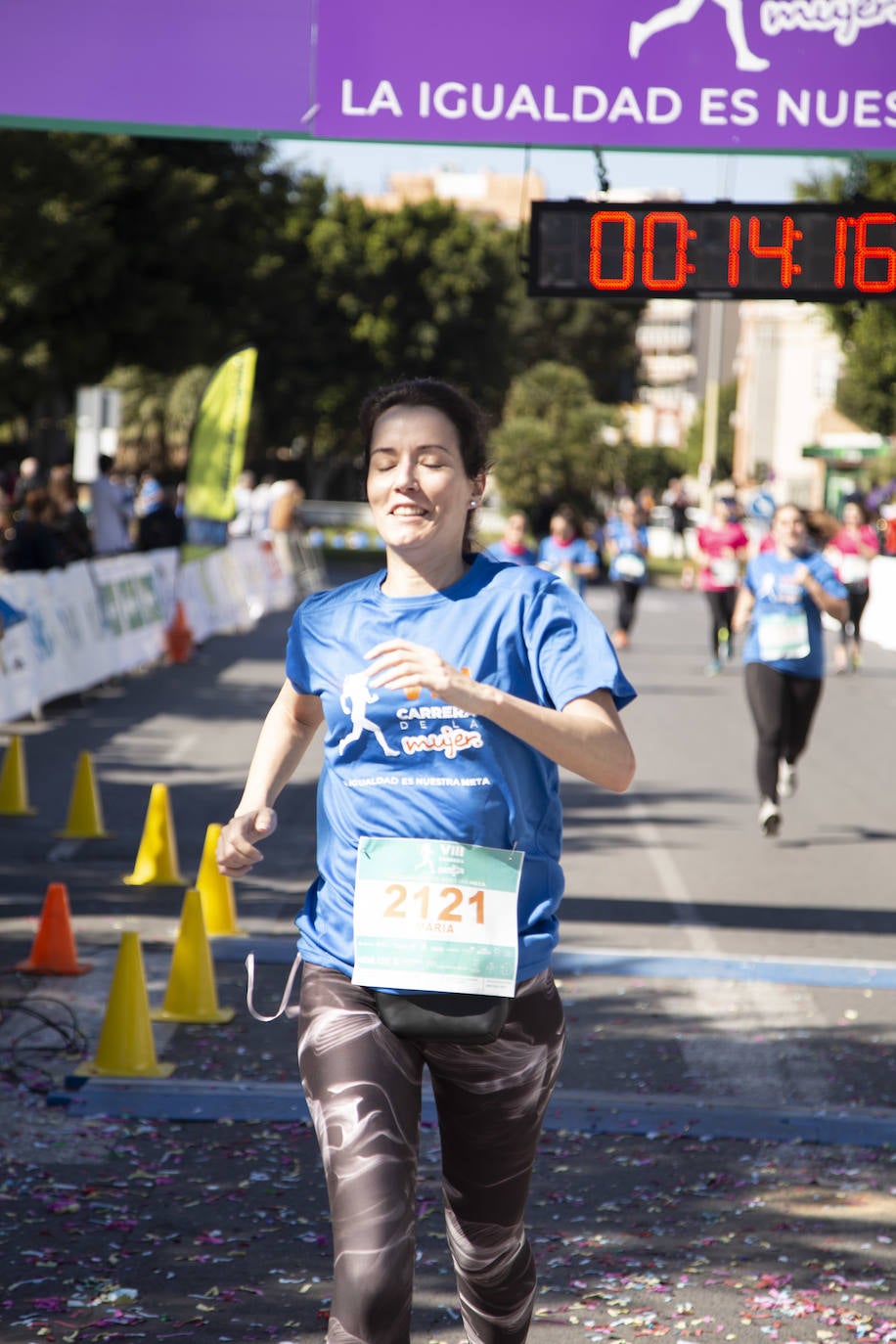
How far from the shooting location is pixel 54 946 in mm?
7566

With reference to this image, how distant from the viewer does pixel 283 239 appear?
201 feet

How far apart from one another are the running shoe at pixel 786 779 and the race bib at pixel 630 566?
439 inches

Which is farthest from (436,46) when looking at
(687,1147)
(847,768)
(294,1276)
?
(847,768)

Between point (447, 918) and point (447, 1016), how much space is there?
0.17 metres

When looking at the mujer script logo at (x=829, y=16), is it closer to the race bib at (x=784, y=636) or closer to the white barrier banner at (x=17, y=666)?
the race bib at (x=784, y=636)

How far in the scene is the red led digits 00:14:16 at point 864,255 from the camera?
940cm

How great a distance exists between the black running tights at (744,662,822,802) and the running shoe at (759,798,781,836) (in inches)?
1.6

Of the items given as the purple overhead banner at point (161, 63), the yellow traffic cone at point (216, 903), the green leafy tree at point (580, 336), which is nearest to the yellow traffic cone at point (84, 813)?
the yellow traffic cone at point (216, 903)

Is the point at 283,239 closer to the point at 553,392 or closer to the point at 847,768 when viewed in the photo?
the point at 553,392

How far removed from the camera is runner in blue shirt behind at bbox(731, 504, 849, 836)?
1077cm

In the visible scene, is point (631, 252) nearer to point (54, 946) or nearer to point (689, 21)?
point (689, 21)

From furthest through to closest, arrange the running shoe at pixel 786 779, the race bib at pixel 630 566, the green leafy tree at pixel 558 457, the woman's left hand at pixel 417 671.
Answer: the green leafy tree at pixel 558 457
the race bib at pixel 630 566
the running shoe at pixel 786 779
the woman's left hand at pixel 417 671

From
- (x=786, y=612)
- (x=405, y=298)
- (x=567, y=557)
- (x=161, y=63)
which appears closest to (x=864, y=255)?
(x=786, y=612)

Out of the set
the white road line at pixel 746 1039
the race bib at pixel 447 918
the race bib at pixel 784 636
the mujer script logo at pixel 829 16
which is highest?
the mujer script logo at pixel 829 16
